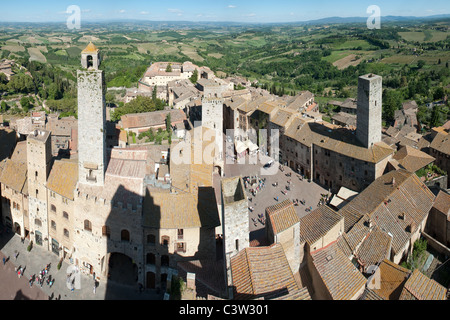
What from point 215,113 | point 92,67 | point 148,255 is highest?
point 92,67

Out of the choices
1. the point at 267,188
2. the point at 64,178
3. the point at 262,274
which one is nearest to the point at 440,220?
the point at 267,188

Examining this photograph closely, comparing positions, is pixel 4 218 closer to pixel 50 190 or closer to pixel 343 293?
pixel 50 190

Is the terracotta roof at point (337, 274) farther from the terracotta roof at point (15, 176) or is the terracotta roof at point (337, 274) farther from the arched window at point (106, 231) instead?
the terracotta roof at point (15, 176)

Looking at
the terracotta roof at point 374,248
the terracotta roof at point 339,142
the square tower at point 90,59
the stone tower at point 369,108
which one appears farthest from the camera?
the stone tower at point 369,108

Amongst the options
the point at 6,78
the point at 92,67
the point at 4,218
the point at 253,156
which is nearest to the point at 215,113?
the point at 253,156

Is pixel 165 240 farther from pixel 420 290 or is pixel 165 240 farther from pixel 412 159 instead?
pixel 412 159

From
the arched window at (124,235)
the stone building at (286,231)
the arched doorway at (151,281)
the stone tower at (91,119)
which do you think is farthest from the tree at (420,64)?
the arched window at (124,235)
